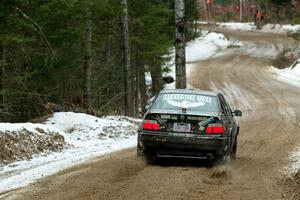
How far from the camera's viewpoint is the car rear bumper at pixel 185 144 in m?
10.6

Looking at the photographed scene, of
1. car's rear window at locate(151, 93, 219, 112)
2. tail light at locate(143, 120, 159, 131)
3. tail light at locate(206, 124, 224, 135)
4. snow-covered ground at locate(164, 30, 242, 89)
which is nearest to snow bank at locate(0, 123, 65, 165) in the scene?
tail light at locate(143, 120, 159, 131)

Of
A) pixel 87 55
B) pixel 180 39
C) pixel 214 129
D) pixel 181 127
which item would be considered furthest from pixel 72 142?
pixel 180 39

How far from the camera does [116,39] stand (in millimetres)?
29609

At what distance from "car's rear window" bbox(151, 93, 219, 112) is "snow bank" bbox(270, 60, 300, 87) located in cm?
2252

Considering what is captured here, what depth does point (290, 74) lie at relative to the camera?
37094 millimetres

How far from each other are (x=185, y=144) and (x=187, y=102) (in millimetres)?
1037

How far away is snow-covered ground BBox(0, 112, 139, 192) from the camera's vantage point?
10.8 meters

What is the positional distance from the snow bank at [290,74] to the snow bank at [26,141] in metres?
21.1

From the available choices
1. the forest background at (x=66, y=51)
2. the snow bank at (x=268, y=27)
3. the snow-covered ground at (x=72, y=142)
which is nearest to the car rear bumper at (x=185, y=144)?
the snow-covered ground at (x=72, y=142)

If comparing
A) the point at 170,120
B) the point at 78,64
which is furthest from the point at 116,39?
the point at 170,120

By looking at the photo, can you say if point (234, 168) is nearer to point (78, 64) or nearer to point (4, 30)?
point (4, 30)

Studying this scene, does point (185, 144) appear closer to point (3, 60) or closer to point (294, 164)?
point (294, 164)

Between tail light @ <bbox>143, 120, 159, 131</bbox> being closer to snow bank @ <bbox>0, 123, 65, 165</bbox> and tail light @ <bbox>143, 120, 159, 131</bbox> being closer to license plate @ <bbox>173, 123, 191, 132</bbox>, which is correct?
license plate @ <bbox>173, 123, 191, 132</bbox>

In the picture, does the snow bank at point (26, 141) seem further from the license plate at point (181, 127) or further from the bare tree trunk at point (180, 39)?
the bare tree trunk at point (180, 39)
